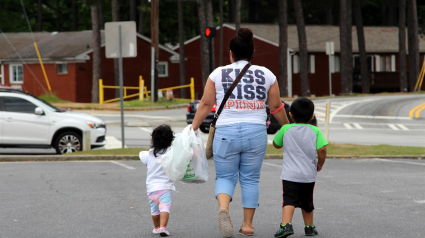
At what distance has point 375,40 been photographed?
2032 inches

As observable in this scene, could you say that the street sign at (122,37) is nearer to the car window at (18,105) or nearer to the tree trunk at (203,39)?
the car window at (18,105)

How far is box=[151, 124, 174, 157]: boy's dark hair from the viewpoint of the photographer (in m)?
6.11

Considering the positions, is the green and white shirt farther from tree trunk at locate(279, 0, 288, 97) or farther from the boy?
tree trunk at locate(279, 0, 288, 97)

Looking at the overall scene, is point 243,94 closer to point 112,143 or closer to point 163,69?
point 112,143

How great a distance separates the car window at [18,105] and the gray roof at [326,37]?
3334 cm

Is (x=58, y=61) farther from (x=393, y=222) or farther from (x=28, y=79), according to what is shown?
(x=393, y=222)

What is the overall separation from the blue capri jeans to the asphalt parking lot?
0.52 m

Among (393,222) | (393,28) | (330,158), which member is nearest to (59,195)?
(393,222)

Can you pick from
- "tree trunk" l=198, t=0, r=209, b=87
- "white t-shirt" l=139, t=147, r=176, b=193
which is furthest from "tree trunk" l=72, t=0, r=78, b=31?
"white t-shirt" l=139, t=147, r=176, b=193

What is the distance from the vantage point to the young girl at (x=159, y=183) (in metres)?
6.07

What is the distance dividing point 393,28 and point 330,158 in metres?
45.5

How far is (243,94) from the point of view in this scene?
5.85 meters

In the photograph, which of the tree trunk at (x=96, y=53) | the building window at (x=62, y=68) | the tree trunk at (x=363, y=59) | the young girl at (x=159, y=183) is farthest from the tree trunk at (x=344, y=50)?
the young girl at (x=159, y=183)

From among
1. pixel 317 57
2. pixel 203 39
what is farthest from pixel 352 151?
pixel 317 57
